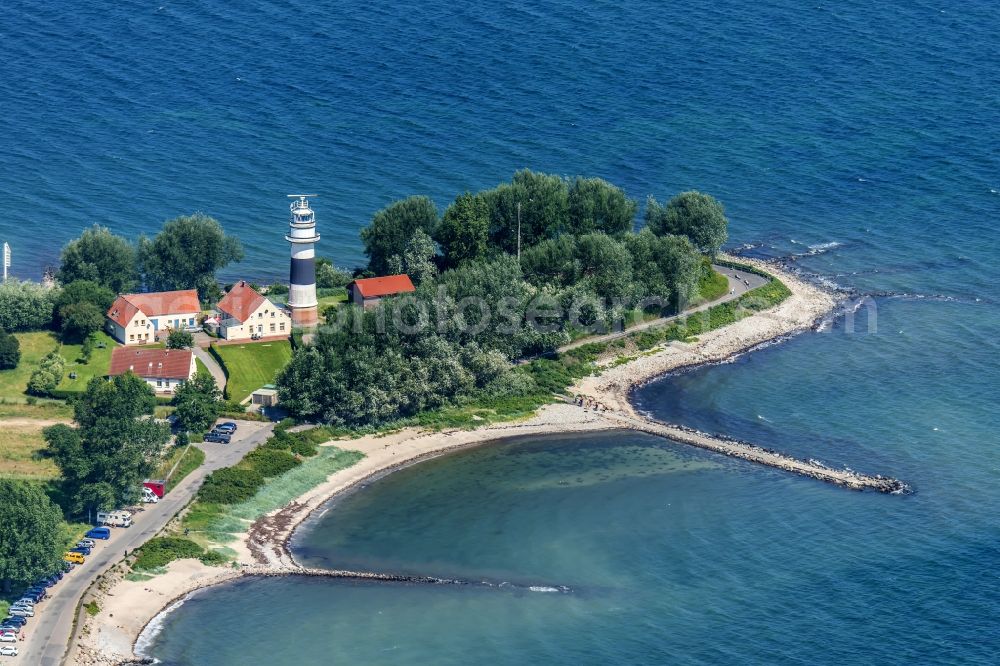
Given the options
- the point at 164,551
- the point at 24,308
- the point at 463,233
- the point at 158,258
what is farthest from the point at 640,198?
the point at 164,551

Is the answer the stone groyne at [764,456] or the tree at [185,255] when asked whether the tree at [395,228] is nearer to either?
the tree at [185,255]

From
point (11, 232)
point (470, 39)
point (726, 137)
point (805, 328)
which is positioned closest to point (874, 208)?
point (726, 137)

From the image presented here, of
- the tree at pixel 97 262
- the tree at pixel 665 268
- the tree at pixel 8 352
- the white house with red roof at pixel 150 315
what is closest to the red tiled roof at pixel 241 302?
the white house with red roof at pixel 150 315

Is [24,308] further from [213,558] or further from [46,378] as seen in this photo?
[213,558]

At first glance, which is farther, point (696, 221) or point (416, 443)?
point (696, 221)

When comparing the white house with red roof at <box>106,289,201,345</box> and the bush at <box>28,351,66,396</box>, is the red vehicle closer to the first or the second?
the bush at <box>28,351,66,396</box>
